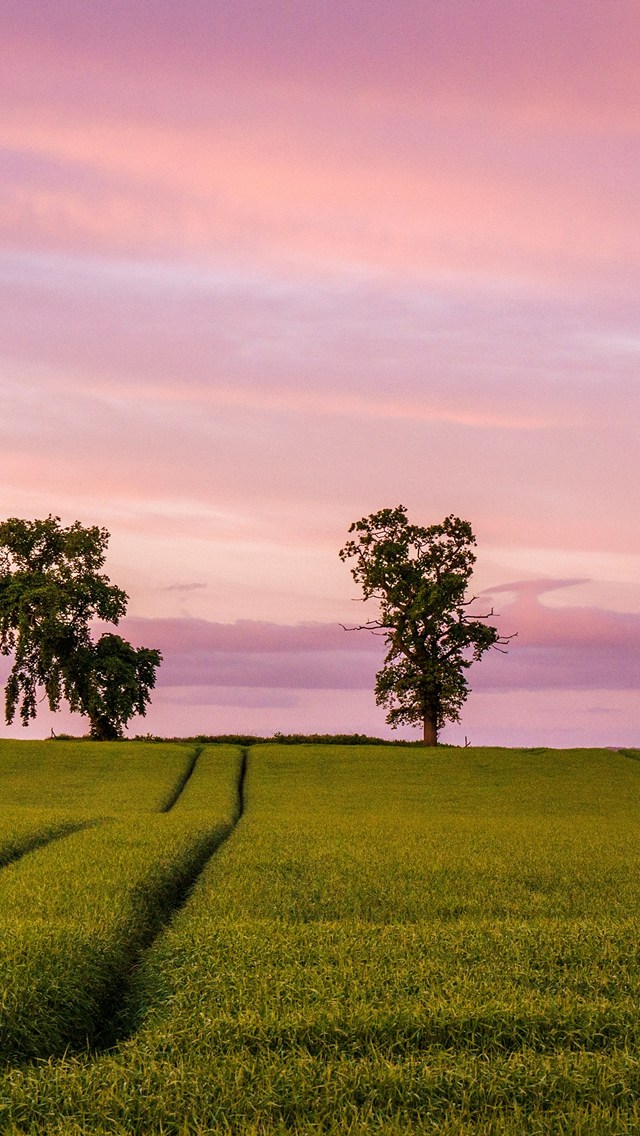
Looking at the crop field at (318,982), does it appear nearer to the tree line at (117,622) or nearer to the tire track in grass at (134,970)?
the tire track in grass at (134,970)

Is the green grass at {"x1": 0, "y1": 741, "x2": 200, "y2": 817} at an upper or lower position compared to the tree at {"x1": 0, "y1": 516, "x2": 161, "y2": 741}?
lower

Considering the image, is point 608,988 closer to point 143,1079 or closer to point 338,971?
point 338,971

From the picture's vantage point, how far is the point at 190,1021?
8.27 metres

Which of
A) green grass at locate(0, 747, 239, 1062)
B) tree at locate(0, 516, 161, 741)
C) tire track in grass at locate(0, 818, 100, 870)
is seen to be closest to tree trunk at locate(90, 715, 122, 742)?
tree at locate(0, 516, 161, 741)

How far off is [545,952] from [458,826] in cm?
1517

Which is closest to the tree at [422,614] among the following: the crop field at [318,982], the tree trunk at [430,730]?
the tree trunk at [430,730]

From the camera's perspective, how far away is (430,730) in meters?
53.9

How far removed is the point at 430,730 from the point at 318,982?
45622mm

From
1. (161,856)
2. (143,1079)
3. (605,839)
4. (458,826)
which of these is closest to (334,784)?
(458,826)

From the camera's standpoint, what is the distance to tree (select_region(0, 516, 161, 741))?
5616 cm

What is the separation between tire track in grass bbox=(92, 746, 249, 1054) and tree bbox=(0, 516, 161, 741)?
35327mm

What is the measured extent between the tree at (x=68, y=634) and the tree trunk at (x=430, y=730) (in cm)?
1844

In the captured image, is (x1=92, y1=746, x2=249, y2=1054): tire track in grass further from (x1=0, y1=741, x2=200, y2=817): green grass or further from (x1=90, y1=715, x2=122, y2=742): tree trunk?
(x1=90, y1=715, x2=122, y2=742): tree trunk

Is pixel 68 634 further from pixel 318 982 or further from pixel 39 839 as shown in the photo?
pixel 318 982
